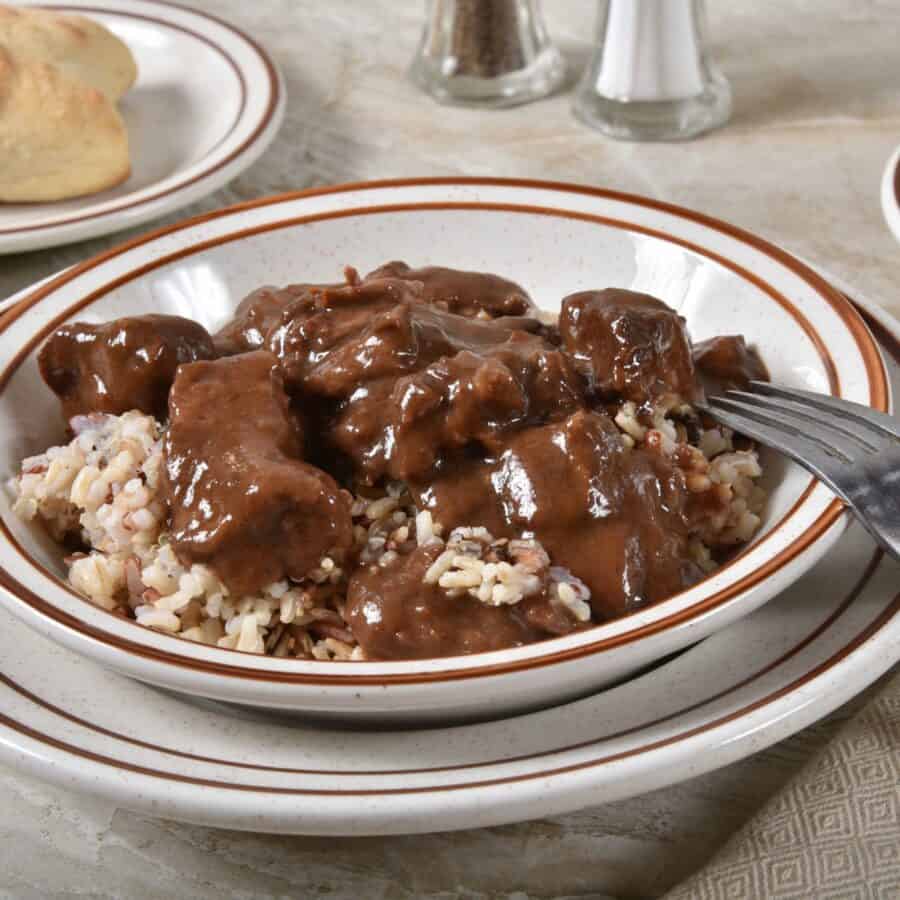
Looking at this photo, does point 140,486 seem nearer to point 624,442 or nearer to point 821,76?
point 624,442

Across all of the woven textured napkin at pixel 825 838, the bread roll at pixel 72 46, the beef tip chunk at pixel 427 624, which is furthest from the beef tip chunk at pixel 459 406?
the bread roll at pixel 72 46

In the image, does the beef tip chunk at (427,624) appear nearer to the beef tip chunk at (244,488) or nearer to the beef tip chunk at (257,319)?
the beef tip chunk at (244,488)

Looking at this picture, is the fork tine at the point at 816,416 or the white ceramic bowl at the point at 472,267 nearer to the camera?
the white ceramic bowl at the point at 472,267

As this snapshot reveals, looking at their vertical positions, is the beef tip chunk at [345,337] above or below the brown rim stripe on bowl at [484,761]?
above

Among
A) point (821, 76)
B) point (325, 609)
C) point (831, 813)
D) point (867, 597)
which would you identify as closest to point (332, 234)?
point (325, 609)

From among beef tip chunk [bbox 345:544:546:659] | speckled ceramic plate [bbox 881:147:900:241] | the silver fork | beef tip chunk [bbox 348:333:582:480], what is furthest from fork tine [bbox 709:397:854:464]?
speckled ceramic plate [bbox 881:147:900:241]

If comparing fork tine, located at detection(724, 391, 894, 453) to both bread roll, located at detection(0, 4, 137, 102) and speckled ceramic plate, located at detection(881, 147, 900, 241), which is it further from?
bread roll, located at detection(0, 4, 137, 102)
